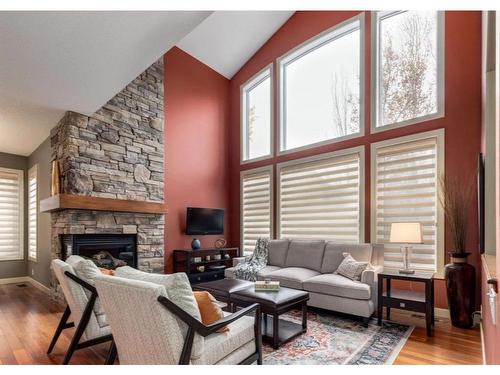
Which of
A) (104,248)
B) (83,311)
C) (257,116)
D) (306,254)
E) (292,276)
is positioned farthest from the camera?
(257,116)

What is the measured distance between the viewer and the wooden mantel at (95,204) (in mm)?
4145

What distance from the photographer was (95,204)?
14.4 ft

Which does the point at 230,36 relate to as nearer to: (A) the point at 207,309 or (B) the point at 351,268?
(B) the point at 351,268

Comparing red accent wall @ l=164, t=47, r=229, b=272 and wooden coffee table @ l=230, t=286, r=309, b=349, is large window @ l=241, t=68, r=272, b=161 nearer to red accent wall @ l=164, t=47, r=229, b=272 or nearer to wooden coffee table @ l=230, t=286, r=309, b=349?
red accent wall @ l=164, t=47, r=229, b=272

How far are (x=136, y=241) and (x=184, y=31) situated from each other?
340 cm

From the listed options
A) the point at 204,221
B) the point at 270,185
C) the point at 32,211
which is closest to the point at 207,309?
the point at 204,221

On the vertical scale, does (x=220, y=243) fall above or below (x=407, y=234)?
below

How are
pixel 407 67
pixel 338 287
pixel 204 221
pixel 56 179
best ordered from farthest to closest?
1. pixel 204 221
2. pixel 407 67
3. pixel 56 179
4. pixel 338 287

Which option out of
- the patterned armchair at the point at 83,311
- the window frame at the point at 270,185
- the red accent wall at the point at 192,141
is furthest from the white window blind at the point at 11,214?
the patterned armchair at the point at 83,311

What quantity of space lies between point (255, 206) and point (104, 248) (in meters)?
2.98

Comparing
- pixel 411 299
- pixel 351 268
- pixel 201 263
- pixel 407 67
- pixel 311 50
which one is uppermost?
pixel 311 50

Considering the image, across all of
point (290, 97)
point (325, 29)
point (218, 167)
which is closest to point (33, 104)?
point (218, 167)

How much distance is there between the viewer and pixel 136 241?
508 cm

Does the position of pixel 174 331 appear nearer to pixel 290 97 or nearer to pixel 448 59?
pixel 448 59
